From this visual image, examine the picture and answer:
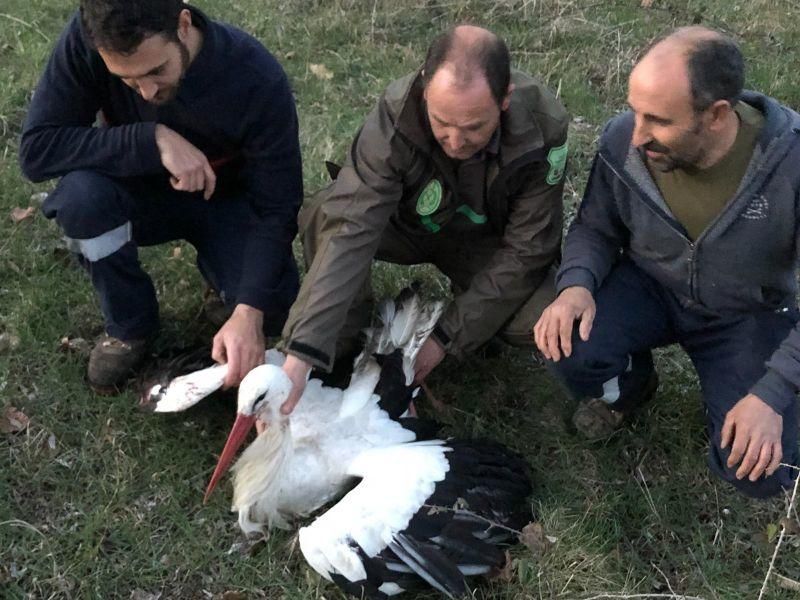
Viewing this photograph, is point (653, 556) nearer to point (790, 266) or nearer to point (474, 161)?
point (790, 266)

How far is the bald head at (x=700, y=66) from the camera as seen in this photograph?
105 inches

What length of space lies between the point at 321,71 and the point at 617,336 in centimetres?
307

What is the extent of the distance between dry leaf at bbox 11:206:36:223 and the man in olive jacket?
168 cm

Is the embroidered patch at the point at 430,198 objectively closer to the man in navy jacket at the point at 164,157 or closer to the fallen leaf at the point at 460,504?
the man in navy jacket at the point at 164,157

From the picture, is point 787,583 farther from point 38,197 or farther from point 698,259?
point 38,197

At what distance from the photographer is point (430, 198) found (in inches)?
129

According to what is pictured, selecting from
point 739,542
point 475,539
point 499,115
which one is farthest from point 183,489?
point 739,542

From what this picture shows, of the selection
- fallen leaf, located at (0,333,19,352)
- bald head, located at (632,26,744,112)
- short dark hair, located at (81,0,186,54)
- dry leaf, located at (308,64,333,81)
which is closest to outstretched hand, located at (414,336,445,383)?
bald head, located at (632,26,744,112)

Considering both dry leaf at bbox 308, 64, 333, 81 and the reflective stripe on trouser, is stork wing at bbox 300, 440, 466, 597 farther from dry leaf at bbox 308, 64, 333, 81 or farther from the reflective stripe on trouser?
dry leaf at bbox 308, 64, 333, 81

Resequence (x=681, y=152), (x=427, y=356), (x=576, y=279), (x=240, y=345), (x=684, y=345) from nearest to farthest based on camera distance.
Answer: (x=681, y=152) → (x=576, y=279) → (x=240, y=345) → (x=684, y=345) → (x=427, y=356)

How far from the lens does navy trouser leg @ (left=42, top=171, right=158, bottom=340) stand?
329 cm

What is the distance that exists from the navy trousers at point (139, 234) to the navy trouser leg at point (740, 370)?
1556mm

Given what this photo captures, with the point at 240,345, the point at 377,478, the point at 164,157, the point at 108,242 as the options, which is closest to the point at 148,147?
the point at 164,157

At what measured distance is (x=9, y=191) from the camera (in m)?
4.53
